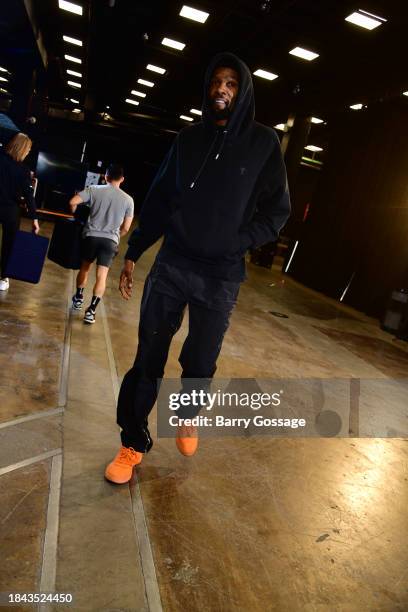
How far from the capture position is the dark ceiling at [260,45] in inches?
310

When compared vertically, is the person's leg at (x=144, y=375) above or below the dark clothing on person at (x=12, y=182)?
below

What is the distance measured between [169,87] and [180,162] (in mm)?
15148

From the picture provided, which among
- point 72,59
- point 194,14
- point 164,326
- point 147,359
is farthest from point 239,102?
point 72,59

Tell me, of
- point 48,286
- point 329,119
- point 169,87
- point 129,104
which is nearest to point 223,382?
point 48,286

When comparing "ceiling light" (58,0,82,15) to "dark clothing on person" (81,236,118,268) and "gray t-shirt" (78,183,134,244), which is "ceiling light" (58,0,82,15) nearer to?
"gray t-shirt" (78,183,134,244)

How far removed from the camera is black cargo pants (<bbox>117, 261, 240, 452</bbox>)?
6.45ft

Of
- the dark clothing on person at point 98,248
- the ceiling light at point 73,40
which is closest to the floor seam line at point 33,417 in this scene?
the dark clothing on person at point 98,248

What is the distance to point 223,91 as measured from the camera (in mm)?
1968

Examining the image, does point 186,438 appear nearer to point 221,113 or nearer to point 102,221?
point 221,113

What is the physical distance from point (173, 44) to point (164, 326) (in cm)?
1114

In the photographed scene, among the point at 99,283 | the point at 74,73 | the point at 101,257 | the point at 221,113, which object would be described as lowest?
the point at 99,283

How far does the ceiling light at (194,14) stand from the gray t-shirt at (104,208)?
6.42m

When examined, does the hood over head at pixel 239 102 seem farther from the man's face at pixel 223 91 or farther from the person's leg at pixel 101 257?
the person's leg at pixel 101 257

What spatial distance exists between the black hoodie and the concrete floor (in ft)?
3.43
